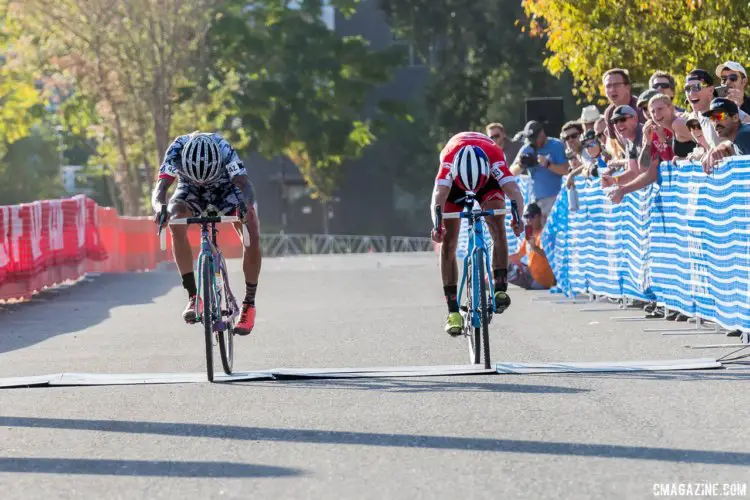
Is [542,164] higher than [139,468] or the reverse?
higher

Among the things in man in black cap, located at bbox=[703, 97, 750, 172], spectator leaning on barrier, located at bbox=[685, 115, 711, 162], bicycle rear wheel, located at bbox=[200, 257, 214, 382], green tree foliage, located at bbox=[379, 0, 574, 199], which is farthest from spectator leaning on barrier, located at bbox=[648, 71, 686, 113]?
green tree foliage, located at bbox=[379, 0, 574, 199]

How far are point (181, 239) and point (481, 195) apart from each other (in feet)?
6.61

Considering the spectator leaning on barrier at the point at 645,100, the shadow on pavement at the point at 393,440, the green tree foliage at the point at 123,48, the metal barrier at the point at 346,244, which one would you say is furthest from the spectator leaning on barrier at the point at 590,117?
the metal barrier at the point at 346,244

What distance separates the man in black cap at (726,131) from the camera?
12594 millimetres

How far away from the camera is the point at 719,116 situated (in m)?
12.7

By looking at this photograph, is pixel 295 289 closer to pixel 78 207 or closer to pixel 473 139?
pixel 78 207

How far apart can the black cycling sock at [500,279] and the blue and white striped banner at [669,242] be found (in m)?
2.05

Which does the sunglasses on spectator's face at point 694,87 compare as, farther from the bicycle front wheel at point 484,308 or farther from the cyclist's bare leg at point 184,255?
the cyclist's bare leg at point 184,255

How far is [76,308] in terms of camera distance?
806 inches

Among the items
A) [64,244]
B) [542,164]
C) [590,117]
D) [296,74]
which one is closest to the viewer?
[590,117]

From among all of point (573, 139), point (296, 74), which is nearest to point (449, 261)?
point (573, 139)

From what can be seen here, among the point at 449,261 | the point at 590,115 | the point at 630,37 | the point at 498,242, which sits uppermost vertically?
the point at 630,37

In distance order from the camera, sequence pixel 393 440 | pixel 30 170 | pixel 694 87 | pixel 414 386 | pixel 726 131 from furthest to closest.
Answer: pixel 30 170, pixel 694 87, pixel 726 131, pixel 414 386, pixel 393 440

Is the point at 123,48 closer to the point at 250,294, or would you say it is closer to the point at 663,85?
the point at 663,85
